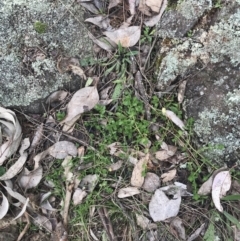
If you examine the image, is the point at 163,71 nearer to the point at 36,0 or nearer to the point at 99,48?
the point at 99,48

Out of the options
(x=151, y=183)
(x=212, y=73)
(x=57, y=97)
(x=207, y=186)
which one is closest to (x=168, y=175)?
(x=151, y=183)

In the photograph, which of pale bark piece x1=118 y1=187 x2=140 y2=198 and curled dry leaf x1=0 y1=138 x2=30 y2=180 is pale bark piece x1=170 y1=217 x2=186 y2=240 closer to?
pale bark piece x1=118 y1=187 x2=140 y2=198

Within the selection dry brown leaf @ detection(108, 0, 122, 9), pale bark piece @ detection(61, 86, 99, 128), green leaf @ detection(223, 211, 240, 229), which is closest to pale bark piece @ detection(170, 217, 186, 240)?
green leaf @ detection(223, 211, 240, 229)

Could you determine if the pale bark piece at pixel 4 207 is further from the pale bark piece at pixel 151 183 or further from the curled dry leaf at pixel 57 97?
the pale bark piece at pixel 151 183

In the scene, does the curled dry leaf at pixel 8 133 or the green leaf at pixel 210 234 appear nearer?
the green leaf at pixel 210 234

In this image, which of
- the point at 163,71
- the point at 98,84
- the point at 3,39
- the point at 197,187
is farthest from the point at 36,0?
the point at 197,187

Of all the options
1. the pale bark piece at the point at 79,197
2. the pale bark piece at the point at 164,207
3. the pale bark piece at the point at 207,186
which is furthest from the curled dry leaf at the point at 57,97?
the pale bark piece at the point at 207,186
